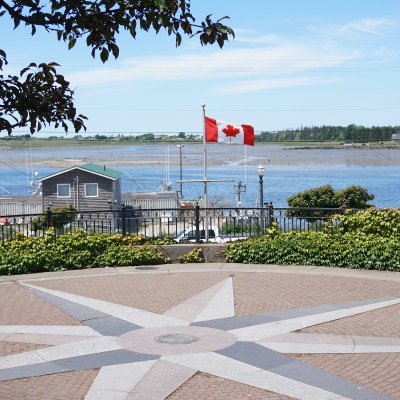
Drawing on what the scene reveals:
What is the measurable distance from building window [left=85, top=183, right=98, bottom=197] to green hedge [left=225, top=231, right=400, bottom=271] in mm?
39852

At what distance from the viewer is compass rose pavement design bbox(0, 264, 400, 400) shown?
281 inches

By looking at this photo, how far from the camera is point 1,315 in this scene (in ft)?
33.9

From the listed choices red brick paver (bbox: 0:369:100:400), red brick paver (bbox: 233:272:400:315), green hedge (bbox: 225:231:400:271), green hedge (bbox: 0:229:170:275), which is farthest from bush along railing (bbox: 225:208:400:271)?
red brick paver (bbox: 0:369:100:400)

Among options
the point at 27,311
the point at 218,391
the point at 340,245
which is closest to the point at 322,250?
the point at 340,245

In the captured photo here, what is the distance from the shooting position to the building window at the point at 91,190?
Result: 178 feet

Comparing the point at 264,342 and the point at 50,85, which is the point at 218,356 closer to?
the point at 264,342

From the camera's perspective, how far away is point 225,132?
2517 cm

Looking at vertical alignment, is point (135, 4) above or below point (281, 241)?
above

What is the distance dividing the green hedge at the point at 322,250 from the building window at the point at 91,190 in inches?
1569

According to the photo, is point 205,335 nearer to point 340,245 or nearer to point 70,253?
point 340,245

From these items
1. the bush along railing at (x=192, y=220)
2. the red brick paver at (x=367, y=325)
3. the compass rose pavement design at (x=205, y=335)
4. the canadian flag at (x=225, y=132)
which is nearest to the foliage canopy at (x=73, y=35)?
the compass rose pavement design at (x=205, y=335)

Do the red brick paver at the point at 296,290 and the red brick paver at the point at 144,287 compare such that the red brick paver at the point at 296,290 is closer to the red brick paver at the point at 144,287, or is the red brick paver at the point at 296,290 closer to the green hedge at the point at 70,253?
the red brick paver at the point at 144,287

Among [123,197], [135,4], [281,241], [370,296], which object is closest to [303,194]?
[123,197]

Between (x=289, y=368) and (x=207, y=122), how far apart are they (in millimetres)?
17942
